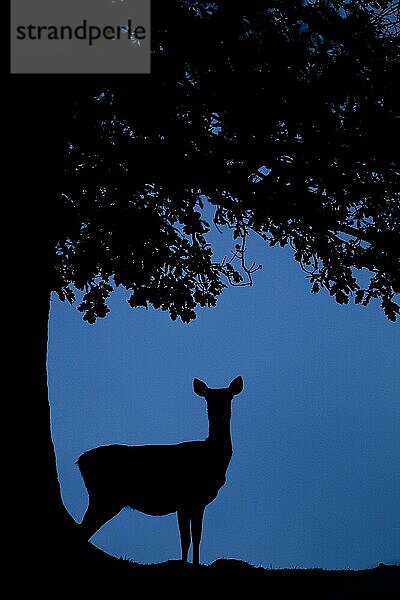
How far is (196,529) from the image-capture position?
9656 mm

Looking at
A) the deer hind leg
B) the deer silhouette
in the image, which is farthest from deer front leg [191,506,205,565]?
the deer hind leg

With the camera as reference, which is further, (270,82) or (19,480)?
(270,82)

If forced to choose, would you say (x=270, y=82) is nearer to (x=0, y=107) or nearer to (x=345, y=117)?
(x=345, y=117)

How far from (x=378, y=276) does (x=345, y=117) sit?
9.31 feet

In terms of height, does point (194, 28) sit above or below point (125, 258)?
above

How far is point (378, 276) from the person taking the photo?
37.0 ft

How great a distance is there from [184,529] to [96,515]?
138 centimetres

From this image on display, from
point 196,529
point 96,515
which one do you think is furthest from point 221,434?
point 96,515

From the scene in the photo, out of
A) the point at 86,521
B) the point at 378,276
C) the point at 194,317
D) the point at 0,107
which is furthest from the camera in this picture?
the point at 194,317

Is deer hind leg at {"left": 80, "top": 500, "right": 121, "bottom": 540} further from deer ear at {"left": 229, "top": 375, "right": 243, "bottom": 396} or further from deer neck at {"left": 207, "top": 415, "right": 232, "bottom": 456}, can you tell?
deer ear at {"left": 229, "top": 375, "right": 243, "bottom": 396}

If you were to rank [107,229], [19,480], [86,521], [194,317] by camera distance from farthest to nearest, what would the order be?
[194,317] < [107,229] < [86,521] < [19,480]

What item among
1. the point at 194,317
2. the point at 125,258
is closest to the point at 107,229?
the point at 125,258

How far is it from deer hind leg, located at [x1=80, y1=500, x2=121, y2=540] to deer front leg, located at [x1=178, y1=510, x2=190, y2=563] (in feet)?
3.28

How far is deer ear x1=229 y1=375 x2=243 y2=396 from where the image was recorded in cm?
1038
